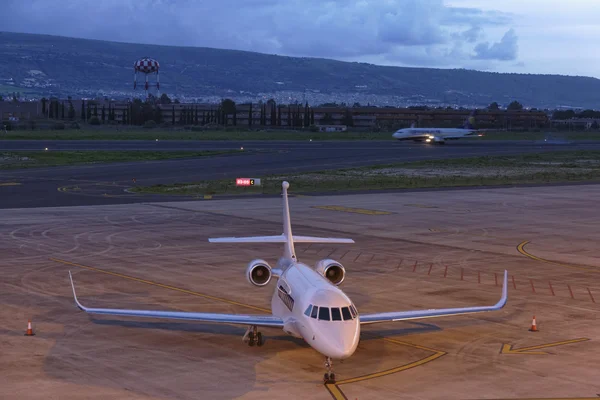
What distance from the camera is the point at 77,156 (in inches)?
4158

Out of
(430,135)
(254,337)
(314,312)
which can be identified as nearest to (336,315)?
(314,312)

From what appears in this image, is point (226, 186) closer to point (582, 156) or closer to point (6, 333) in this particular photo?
point (6, 333)

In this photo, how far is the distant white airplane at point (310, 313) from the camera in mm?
20375

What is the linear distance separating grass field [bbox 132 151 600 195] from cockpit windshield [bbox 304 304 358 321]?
47.2 m

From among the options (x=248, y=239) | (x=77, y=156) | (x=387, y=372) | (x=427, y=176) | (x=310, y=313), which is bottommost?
(x=77, y=156)

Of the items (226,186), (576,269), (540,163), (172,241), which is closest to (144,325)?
(172,241)

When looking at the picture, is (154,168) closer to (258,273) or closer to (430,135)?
(258,273)

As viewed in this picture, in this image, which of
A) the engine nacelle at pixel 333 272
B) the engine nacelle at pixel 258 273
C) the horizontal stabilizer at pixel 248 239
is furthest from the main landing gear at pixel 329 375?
the horizontal stabilizer at pixel 248 239

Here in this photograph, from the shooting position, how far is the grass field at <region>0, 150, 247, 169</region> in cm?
9556

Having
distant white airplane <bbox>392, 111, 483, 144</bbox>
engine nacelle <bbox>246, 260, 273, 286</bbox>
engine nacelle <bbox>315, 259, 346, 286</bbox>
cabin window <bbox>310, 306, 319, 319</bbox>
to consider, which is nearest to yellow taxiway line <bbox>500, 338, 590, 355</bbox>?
engine nacelle <bbox>315, 259, 346, 286</bbox>

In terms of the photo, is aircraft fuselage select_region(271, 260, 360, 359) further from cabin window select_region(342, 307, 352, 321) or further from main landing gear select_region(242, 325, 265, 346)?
main landing gear select_region(242, 325, 265, 346)

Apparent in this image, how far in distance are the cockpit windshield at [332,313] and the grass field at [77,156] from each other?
75425 millimetres

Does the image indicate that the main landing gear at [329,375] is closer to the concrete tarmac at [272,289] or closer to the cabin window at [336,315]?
the concrete tarmac at [272,289]

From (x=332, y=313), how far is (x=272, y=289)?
38.0 ft
